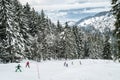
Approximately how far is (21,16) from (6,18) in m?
11.3

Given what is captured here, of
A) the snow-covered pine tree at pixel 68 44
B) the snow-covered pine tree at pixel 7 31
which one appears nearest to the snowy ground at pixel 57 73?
the snow-covered pine tree at pixel 7 31

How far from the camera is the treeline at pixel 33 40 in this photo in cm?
4753

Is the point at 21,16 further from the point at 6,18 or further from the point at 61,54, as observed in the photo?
the point at 61,54

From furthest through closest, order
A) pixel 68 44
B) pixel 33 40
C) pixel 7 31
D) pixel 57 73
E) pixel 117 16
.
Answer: pixel 68 44, pixel 33 40, pixel 7 31, pixel 57 73, pixel 117 16

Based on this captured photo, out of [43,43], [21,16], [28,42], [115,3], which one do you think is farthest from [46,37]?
[115,3]

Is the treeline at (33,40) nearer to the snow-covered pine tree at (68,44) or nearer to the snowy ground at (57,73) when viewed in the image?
the snow-covered pine tree at (68,44)

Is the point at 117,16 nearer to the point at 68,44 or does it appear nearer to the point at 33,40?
the point at 33,40

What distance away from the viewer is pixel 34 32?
70.6 metres

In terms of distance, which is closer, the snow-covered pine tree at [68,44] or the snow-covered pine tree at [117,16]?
the snow-covered pine tree at [117,16]

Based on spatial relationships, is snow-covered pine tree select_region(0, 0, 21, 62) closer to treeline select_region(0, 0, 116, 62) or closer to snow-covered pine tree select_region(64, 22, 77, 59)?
treeline select_region(0, 0, 116, 62)

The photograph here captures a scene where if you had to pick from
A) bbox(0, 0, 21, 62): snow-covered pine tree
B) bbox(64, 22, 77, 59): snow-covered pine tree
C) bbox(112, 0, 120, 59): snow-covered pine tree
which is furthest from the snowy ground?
bbox(64, 22, 77, 59): snow-covered pine tree

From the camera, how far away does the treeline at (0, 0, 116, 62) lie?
4753 cm

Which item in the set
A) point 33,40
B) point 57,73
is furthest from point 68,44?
point 57,73

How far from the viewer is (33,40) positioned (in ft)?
220
